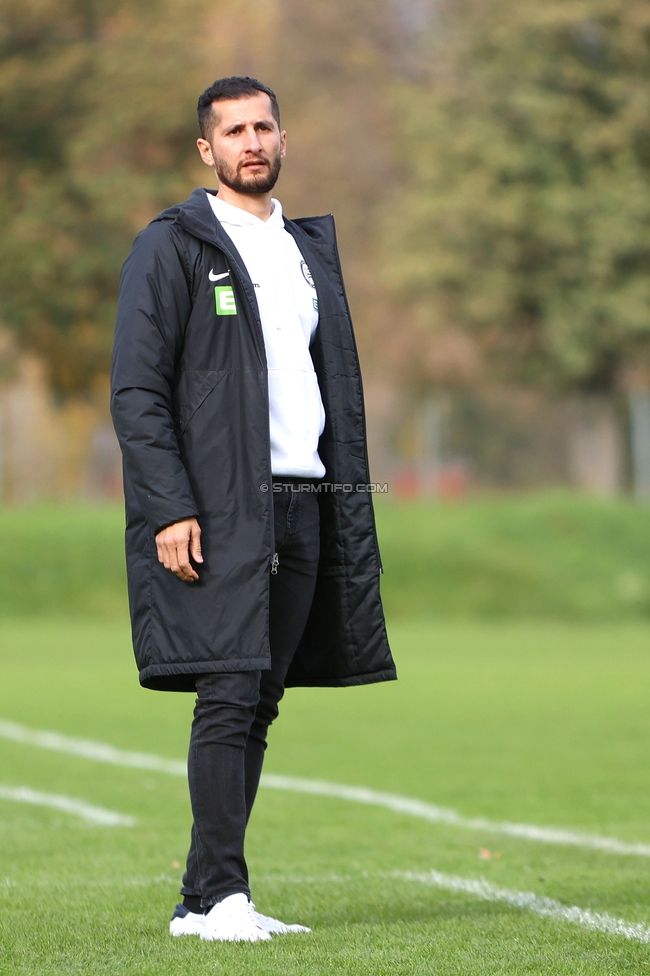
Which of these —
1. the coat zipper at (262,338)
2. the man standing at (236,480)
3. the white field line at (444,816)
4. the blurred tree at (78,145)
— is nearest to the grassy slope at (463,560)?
the blurred tree at (78,145)

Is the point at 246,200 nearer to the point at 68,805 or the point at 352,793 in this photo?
the point at 68,805

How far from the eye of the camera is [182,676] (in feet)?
14.7

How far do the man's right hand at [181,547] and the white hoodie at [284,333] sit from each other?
35 cm

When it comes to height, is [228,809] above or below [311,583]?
below

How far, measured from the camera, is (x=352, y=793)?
7.90 m

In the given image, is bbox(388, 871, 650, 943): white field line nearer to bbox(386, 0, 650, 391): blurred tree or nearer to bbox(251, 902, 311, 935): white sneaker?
bbox(251, 902, 311, 935): white sneaker

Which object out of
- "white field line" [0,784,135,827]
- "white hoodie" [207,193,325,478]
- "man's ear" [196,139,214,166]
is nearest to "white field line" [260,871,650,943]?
"white hoodie" [207,193,325,478]

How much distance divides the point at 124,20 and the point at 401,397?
28.6 feet

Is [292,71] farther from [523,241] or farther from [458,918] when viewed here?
[458,918]

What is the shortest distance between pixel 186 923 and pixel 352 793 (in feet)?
11.4

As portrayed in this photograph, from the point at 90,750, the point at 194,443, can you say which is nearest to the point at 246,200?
the point at 194,443

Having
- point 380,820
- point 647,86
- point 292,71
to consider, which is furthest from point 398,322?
point 380,820

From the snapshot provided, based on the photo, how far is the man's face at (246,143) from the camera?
464cm

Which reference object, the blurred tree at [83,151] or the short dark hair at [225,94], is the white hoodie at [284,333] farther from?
the blurred tree at [83,151]
